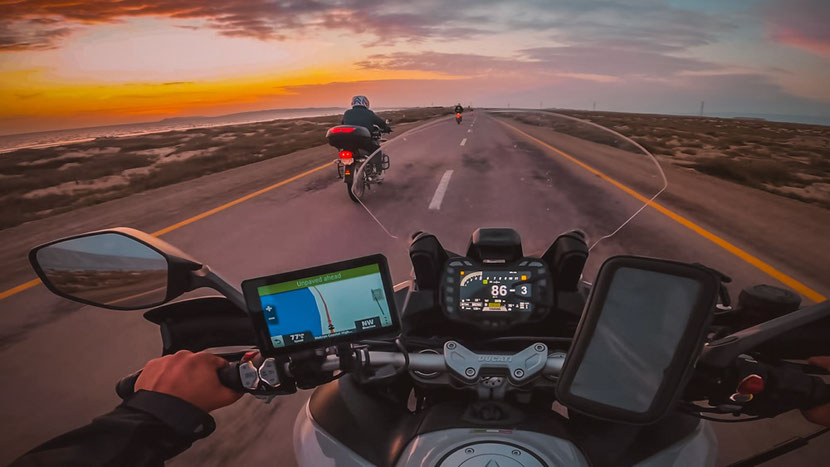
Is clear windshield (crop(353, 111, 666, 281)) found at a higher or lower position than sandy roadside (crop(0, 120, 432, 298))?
higher

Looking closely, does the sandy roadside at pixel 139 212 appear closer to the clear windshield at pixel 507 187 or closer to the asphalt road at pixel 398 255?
the asphalt road at pixel 398 255

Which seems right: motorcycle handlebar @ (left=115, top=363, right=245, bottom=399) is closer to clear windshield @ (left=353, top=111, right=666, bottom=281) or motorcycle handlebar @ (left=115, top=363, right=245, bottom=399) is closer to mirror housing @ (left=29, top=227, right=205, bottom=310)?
mirror housing @ (left=29, top=227, right=205, bottom=310)

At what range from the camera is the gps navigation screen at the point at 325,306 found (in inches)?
52.4

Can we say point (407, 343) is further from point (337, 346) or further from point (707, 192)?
point (707, 192)

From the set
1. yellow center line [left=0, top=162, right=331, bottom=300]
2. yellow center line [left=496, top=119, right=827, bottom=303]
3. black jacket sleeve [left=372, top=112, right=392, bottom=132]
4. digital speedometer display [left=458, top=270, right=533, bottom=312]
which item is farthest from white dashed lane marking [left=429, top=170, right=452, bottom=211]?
black jacket sleeve [left=372, top=112, right=392, bottom=132]

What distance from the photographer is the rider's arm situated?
0.97 metres

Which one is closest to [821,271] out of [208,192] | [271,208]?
[271,208]

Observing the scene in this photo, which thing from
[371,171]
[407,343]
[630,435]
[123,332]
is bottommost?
[123,332]

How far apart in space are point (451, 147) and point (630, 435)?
6.55ft

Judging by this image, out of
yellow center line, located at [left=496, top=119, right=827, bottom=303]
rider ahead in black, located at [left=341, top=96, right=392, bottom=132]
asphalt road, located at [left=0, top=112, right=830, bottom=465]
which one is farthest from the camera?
rider ahead in black, located at [left=341, top=96, right=392, bottom=132]

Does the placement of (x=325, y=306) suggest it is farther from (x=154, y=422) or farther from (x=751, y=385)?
(x=751, y=385)

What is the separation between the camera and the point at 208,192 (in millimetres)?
11477

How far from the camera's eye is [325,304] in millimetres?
1368

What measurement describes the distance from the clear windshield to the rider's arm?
→ 3.10ft
